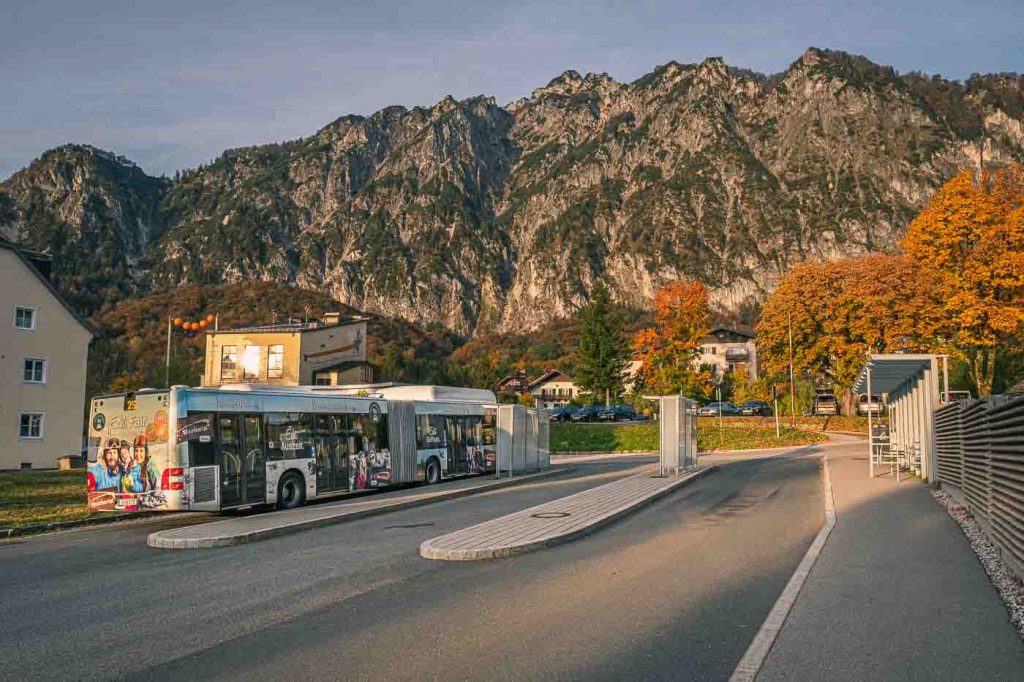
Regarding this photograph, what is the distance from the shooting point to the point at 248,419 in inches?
766

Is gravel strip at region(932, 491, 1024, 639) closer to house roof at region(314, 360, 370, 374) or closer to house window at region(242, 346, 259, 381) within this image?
house roof at region(314, 360, 370, 374)

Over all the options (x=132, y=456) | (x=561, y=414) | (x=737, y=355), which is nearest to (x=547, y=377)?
(x=737, y=355)

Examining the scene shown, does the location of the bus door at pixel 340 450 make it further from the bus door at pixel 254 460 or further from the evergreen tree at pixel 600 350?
the evergreen tree at pixel 600 350

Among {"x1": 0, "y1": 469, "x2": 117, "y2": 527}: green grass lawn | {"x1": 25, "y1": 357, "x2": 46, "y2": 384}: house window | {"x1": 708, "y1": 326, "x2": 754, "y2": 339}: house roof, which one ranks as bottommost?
{"x1": 0, "y1": 469, "x2": 117, "y2": 527}: green grass lawn

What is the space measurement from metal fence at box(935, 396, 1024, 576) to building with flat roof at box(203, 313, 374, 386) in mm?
53217

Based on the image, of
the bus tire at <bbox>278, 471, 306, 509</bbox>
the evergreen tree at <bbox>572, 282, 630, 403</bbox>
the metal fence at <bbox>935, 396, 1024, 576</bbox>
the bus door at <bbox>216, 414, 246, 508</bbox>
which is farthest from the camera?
the evergreen tree at <bbox>572, 282, 630, 403</bbox>

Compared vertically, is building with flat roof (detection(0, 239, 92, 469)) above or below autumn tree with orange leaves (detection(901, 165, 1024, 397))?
below

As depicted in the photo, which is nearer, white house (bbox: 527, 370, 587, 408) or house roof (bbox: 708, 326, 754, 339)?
white house (bbox: 527, 370, 587, 408)

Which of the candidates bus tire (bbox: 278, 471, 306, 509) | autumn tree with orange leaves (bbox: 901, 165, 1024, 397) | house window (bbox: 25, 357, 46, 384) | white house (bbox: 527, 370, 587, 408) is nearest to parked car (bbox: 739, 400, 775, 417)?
autumn tree with orange leaves (bbox: 901, 165, 1024, 397)

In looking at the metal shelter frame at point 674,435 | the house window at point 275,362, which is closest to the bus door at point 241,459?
the metal shelter frame at point 674,435

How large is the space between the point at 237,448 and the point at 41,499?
25.1 ft

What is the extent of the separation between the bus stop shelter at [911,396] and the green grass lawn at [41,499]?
2032cm

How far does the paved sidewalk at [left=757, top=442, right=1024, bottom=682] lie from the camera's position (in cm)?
625

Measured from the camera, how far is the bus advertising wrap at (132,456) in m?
17.5
